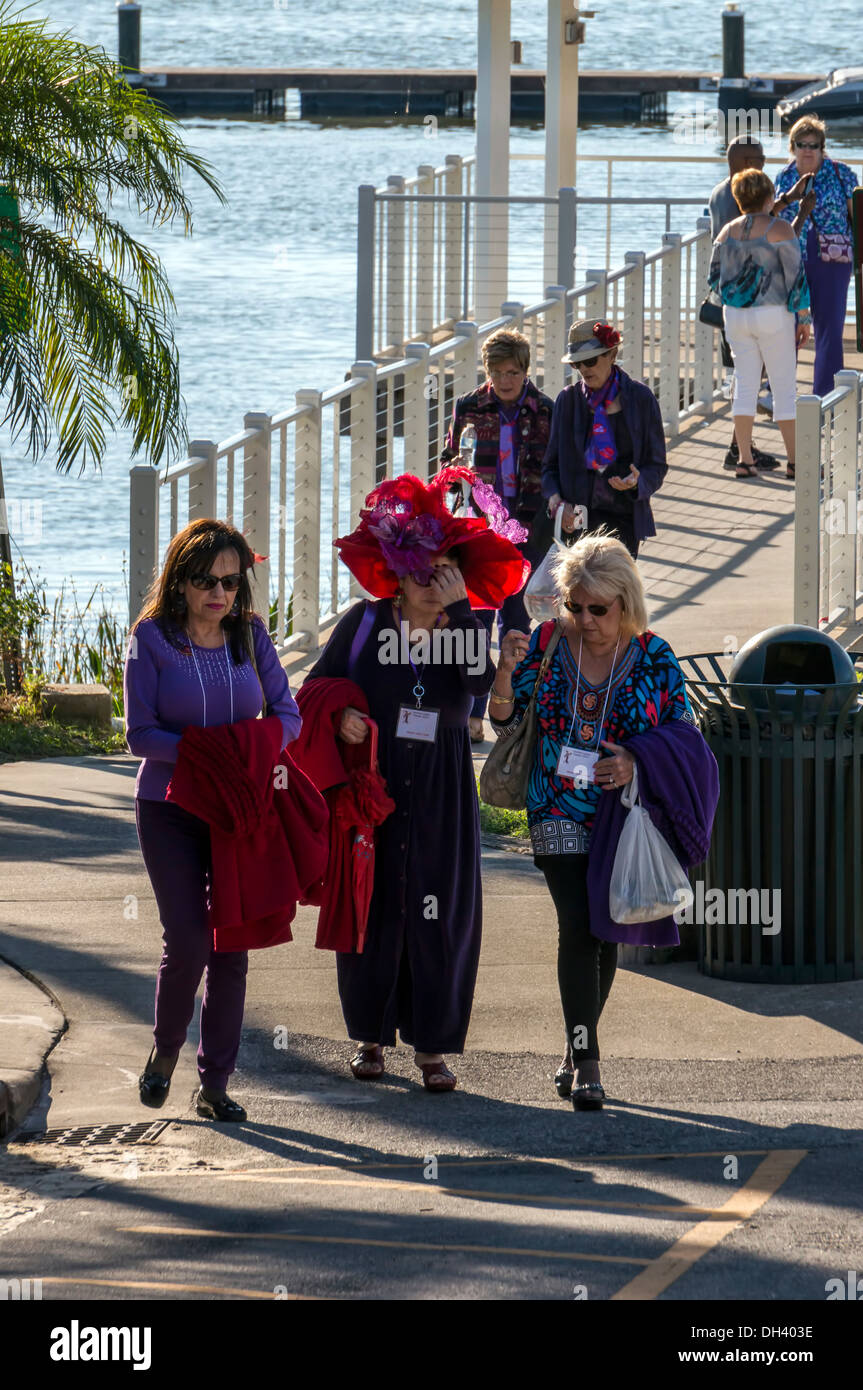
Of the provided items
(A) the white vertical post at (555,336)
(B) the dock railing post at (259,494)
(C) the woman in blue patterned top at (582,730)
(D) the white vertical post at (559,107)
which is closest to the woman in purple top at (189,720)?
(C) the woman in blue patterned top at (582,730)

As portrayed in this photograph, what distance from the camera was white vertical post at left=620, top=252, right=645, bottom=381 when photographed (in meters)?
16.3

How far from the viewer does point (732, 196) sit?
1513cm

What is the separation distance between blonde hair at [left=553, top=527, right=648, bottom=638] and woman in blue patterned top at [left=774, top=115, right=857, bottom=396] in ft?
29.5

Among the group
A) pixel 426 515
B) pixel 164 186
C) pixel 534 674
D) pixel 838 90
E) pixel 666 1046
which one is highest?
pixel 838 90

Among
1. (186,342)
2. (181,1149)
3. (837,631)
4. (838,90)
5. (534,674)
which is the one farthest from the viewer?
(838,90)

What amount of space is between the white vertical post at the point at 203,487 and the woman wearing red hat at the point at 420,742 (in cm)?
468

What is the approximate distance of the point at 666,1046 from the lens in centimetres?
657

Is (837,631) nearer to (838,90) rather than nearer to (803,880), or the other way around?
(803,880)

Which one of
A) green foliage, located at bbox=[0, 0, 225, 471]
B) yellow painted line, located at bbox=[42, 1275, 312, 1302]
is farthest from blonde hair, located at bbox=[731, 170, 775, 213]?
yellow painted line, located at bbox=[42, 1275, 312, 1302]

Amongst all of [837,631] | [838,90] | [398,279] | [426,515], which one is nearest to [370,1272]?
[426,515]

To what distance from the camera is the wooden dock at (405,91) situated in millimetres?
60281

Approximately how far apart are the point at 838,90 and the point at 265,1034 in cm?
5026

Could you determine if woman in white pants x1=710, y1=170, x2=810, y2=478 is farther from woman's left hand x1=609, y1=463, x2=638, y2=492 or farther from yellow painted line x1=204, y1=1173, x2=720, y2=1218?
yellow painted line x1=204, y1=1173, x2=720, y2=1218

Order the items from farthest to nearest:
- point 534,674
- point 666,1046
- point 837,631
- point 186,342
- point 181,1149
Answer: point 186,342 < point 837,631 < point 666,1046 < point 534,674 < point 181,1149
